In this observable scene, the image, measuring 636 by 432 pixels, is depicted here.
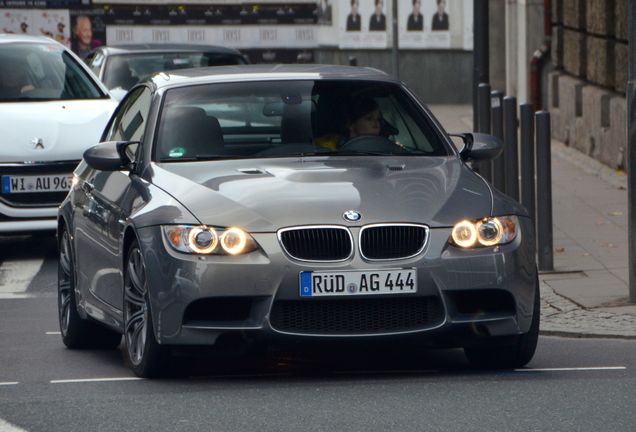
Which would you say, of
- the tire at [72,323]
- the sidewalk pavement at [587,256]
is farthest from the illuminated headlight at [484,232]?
the tire at [72,323]

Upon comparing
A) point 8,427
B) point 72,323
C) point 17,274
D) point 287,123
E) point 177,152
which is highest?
point 287,123

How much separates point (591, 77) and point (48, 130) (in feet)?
28.0

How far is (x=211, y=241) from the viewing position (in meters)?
7.74

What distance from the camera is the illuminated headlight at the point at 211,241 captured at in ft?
25.3

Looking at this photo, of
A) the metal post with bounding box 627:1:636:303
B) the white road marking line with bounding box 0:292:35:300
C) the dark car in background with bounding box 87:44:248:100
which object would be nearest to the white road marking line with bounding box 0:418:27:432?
the metal post with bounding box 627:1:636:303

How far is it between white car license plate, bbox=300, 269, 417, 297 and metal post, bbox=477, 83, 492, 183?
6789mm

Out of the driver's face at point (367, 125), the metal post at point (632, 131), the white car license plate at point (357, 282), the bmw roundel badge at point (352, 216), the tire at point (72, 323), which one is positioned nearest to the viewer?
the white car license plate at point (357, 282)

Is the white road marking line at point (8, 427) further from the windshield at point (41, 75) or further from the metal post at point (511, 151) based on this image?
the windshield at point (41, 75)

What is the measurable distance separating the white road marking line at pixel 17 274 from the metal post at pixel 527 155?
3406 mm

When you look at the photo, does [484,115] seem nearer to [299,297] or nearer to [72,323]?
[72,323]

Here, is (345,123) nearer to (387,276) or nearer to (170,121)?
(170,121)

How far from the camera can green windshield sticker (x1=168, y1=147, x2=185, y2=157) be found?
875 centimetres

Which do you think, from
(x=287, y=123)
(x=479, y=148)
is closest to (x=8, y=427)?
(x=287, y=123)

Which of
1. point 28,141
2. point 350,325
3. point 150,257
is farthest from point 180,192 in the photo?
point 28,141
